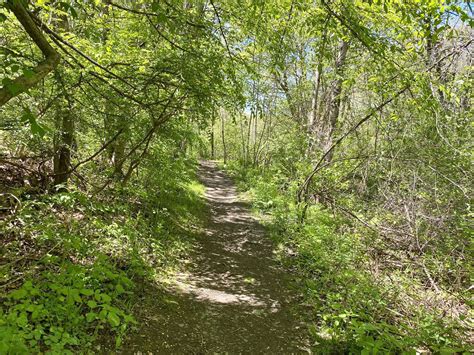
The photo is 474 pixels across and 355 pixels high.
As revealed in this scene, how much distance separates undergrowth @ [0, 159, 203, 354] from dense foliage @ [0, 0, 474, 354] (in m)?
0.03

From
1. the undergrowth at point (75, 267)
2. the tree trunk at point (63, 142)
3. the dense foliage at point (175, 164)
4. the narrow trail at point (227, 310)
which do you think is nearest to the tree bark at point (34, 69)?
the dense foliage at point (175, 164)

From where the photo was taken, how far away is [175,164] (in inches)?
353

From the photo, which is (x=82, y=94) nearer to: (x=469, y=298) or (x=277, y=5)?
(x=277, y=5)

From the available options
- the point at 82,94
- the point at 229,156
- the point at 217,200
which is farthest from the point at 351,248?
the point at 229,156

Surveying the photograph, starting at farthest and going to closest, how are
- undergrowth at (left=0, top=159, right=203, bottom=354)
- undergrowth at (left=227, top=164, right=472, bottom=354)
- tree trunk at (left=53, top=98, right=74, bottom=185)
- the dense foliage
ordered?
1. tree trunk at (left=53, top=98, right=74, bottom=185)
2. undergrowth at (left=227, top=164, right=472, bottom=354)
3. the dense foliage
4. undergrowth at (left=0, top=159, right=203, bottom=354)

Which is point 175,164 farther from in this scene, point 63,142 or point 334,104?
point 334,104

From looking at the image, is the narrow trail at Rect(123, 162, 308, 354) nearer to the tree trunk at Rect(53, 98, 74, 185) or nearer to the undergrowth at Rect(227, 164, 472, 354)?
the undergrowth at Rect(227, 164, 472, 354)

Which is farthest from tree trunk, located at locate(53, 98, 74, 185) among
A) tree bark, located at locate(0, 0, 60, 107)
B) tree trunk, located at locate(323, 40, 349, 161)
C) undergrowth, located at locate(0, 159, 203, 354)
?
tree trunk, located at locate(323, 40, 349, 161)

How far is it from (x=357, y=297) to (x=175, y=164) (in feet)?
19.0

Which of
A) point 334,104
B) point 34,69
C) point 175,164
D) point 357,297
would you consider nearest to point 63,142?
point 34,69

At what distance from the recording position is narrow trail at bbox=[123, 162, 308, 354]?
4.11 m

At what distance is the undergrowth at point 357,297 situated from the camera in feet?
13.5

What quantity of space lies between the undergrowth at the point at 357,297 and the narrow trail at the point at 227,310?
436 millimetres

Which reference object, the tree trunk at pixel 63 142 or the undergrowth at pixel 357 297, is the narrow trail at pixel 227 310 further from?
the tree trunk at pixel 63 142
